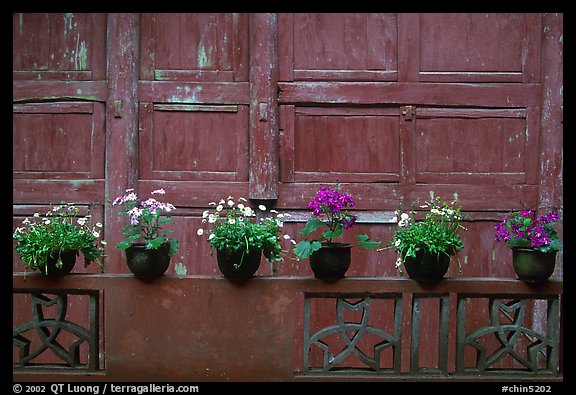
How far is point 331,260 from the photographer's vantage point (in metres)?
3.69

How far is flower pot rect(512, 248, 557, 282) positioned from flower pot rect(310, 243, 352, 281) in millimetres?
1086

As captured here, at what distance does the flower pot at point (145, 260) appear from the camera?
367 cm

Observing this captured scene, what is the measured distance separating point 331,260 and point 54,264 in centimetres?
170

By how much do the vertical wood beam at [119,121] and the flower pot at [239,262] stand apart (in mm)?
1525

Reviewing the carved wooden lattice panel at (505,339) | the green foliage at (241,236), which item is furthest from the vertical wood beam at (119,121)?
the carved wooden lattice panel at (505,339)

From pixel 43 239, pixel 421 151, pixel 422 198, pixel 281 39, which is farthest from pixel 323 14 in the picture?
pixel 43 239

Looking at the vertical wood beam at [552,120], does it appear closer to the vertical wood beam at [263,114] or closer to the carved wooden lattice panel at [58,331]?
the vertical wood beam at [263,114]

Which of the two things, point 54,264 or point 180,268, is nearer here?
point 54,264

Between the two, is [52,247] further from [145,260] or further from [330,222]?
[330,222]

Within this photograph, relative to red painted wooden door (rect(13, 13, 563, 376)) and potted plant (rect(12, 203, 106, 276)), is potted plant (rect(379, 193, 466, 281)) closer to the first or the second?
red painted wooden door (rect(13, 13, 563, 376))

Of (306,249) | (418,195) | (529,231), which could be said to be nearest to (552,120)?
(418,195)

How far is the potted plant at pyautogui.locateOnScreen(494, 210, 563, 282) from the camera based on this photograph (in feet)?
12.1

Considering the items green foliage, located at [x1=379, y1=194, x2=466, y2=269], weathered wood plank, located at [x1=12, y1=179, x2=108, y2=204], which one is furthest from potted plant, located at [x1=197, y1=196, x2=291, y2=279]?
weathered wood plank, located at [x1=12, y1=179, x2=108, y2=204]
